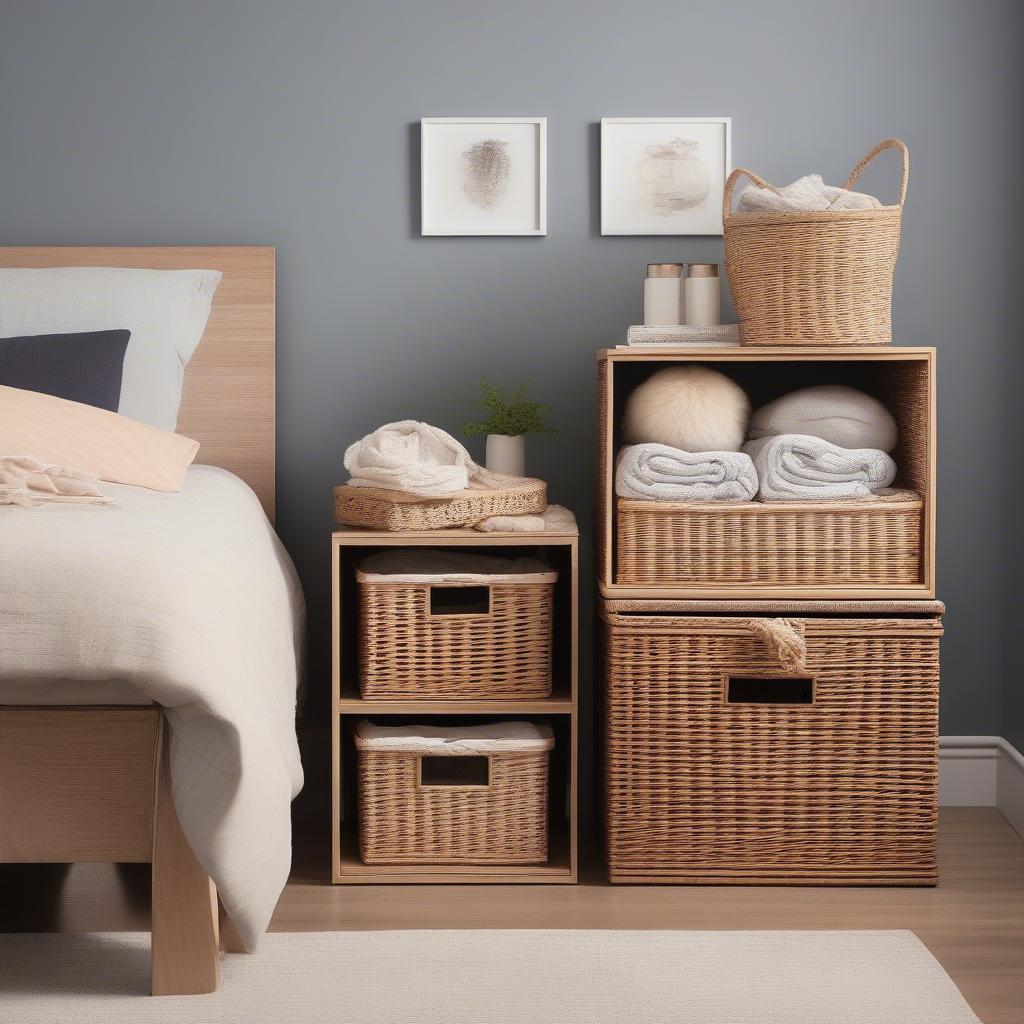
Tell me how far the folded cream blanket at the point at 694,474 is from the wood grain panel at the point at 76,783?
99cm

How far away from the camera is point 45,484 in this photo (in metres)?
1.83

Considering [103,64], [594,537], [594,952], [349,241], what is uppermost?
[103,64]

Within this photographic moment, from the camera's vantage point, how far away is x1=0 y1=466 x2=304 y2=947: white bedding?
153 cm

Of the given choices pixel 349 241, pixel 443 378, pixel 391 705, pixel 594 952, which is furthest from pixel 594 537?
pixel 594 952

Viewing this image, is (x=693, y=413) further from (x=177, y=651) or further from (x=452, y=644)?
(x=177, y=651)

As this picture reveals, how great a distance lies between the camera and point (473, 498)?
7.33 feet

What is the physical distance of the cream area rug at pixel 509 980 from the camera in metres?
1.70

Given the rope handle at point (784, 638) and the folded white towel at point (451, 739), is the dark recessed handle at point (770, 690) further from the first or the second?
the folded white towel at point (451, 739)

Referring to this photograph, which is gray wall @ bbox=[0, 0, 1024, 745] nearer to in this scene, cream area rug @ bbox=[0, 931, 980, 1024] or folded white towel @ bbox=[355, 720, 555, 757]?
folded white towel @ bbox=[355, 720, 555, 757]

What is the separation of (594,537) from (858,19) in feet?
4.07

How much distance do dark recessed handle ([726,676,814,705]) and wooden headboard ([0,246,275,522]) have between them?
41.8 inches

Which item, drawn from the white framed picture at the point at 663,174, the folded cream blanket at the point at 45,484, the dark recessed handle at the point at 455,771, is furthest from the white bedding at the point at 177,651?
the white framed picture at the point at 663,174

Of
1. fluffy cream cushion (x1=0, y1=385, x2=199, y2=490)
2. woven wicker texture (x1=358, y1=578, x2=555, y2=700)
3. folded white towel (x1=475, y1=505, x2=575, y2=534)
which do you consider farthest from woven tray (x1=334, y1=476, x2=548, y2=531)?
fluffy cream cushion (x1=0, y1=385, x2=199, y2=490)

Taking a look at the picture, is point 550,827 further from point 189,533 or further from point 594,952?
point 189,533
